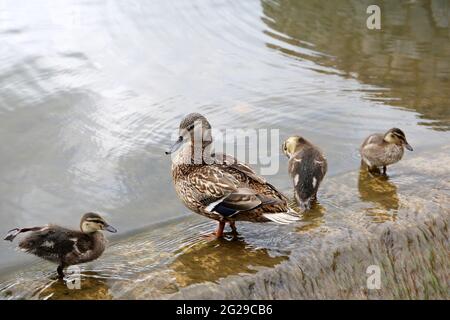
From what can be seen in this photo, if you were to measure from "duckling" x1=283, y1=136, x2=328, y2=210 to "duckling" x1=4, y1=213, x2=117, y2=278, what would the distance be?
5.50ft

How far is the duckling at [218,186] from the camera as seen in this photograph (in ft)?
15.9

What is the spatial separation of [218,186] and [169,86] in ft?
11.5

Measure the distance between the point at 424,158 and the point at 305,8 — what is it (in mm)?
5184

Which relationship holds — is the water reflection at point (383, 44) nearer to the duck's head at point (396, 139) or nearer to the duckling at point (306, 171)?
the duck's head at point (396, 139)

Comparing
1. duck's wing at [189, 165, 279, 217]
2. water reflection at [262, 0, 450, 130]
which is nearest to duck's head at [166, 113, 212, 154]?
duck's wing at [189, 165, 279, 217]

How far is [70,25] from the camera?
31.2 ft

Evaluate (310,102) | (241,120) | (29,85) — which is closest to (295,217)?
(241,120)

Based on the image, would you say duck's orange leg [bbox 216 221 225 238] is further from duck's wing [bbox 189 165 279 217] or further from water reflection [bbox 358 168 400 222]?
water reflection [bbox 358 168 400 222]

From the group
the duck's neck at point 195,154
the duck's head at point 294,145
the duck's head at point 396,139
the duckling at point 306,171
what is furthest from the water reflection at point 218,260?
the duck's head at point 396,139

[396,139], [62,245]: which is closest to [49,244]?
[62,245]

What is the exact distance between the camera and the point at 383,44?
9922 millimetres
